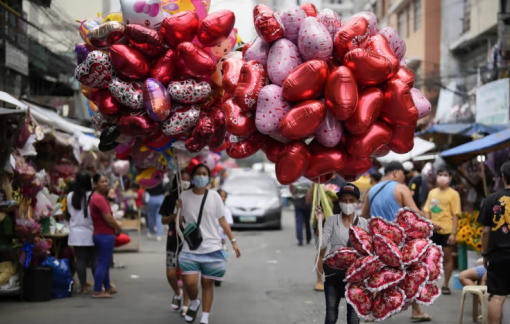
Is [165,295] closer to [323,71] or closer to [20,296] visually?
[20,296]

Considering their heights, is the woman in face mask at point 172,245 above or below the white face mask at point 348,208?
below

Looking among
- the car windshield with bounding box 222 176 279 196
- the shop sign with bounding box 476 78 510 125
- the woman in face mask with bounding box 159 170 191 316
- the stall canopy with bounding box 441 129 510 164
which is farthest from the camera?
the car windshield with bounding box 222 176 279 196

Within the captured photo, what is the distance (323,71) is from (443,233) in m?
5.75

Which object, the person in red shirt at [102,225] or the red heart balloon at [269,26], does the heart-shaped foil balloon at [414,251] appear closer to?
the red heart balloon at [269,26]

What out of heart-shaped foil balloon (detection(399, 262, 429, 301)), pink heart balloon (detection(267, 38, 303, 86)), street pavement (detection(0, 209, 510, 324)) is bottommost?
street pavement (detection(0, 209, 510, 324))

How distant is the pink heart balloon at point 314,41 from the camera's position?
4.82m

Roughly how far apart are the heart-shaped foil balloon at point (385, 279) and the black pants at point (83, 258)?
5213mm

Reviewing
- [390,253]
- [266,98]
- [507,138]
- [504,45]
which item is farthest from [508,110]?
[266,98]

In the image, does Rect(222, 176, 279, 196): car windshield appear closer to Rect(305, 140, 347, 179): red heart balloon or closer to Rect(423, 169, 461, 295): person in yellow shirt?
Rect(423, 169, 461, 295): person in yellow shirt

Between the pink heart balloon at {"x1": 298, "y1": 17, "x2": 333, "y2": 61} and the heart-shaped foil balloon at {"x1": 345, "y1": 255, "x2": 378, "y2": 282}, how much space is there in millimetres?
1727

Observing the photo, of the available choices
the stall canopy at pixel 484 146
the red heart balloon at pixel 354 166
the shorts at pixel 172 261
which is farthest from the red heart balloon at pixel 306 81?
the stall canopy at pixel 484 146

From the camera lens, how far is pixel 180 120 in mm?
6383

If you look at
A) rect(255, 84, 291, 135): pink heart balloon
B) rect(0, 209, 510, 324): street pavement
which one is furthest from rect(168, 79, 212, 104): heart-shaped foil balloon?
rect(0, 209, 510, 324): street pavement

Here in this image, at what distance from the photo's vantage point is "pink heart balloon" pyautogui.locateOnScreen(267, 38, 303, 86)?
4945mm
